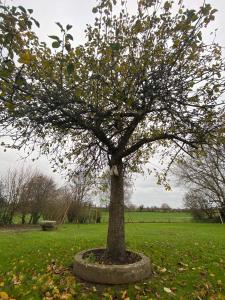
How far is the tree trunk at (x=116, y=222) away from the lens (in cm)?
719

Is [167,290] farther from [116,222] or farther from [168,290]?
[116,222]

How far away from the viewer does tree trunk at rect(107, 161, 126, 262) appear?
7.19 m

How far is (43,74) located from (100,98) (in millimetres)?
1644

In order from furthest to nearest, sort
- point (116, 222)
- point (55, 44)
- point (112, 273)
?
point (116, 222), point (112, 273), point (55, 44)

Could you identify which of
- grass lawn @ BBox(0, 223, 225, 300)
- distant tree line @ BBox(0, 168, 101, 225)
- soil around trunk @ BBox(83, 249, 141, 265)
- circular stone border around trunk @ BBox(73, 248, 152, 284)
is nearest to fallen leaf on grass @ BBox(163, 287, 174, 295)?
grass lawn @ BBox(0, 223, 225, 300)

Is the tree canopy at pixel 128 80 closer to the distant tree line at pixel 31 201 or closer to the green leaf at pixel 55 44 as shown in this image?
the green leaf at pixel 55 44

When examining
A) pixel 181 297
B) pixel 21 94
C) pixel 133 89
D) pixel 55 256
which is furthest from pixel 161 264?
pixel 21 94

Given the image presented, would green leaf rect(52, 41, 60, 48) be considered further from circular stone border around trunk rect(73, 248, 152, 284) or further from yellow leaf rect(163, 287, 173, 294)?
yellow leaf rect(163, 287, 173, 294)

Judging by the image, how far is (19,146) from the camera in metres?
7.12

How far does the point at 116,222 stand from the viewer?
7.40m

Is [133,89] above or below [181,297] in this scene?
above


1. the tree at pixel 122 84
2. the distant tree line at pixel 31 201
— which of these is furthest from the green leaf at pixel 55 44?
the distant tree line at pixel 31 201

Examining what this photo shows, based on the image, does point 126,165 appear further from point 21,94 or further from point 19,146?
point 21,94

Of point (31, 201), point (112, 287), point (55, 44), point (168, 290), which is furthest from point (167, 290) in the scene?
point (31, 201)
